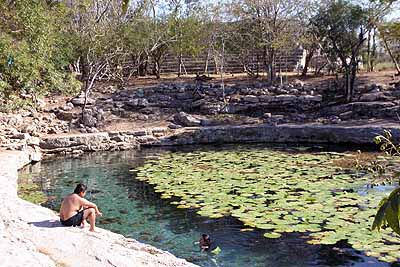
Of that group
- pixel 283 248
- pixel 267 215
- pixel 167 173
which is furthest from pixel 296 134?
pixel 283 248

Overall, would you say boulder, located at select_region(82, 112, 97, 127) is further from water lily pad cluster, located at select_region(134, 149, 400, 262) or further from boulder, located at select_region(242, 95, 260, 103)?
boulder, located at select_region(242, 95, 260, 103)

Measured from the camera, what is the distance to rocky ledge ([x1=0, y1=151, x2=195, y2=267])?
199 inches

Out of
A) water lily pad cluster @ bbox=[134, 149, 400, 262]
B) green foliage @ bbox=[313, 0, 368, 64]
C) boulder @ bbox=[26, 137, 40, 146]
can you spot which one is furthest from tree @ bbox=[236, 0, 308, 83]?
boulder @ bbox=[26, 137, 40, 146]

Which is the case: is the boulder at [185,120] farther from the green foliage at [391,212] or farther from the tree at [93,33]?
the green foliage at [391,212]

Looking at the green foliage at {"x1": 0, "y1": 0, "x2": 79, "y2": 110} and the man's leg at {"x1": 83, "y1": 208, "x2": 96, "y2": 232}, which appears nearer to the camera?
the man's leg at {"x1": 83, "y1": 208, "x2": 96, "y2": 232}

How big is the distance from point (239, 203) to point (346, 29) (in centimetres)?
1526

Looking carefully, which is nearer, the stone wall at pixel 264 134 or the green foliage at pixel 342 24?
the stone wall at pixel 264 134

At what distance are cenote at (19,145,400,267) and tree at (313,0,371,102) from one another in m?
7.19

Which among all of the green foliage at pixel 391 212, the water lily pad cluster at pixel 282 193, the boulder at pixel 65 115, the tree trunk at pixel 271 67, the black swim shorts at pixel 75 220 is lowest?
the water lily pad cluster at pixel 282 193

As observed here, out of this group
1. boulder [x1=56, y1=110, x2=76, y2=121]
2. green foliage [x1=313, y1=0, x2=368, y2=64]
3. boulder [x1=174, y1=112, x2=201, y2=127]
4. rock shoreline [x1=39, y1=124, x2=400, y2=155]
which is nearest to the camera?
rock shoreline [x1=39, y1=124, x2=400, y2=155]

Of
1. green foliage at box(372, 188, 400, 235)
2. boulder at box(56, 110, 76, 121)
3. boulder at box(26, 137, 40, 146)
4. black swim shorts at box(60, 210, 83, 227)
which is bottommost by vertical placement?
boulder at box(26, 137, 40, 146)

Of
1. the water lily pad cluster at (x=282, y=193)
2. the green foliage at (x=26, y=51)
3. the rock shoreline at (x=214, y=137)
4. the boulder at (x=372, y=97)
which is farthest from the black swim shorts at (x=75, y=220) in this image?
the boulder at (x=372, y=97)

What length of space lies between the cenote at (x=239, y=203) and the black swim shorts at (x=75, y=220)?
4.06ft

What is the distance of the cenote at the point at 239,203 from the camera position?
7.02 meters
